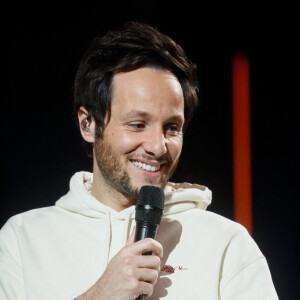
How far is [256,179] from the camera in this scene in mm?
2432

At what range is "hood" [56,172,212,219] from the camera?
168cm

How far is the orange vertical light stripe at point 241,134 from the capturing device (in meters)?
2.43

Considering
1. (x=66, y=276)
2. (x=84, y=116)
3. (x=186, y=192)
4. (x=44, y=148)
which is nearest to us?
(x=66, y=276)

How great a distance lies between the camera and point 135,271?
48.9 inches

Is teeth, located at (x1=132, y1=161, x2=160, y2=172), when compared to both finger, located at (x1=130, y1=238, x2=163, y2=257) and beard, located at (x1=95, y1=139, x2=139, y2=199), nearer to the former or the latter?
beard, located at (x1=95, y1=139, x2=139, y2=199)

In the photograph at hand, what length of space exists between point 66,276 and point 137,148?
43 centimetres

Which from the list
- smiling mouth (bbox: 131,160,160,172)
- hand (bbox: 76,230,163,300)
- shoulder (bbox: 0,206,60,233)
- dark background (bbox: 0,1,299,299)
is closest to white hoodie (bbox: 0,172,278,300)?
shoulder (bbox: 0,206,60,233)

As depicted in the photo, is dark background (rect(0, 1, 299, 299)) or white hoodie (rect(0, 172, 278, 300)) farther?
dark background (rect(0, 1, 299, 299))

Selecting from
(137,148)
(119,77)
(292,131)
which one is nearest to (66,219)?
(137,148)

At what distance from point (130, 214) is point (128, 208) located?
0.07 ft

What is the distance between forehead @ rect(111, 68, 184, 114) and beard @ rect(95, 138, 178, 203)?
5.4 inches

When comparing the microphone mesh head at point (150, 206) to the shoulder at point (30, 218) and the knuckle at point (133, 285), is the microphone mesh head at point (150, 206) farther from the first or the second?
the shoulder at point (30, 218)

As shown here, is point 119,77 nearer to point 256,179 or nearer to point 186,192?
point 186,192

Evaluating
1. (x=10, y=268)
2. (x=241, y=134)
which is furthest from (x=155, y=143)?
(x=241, y=134)
